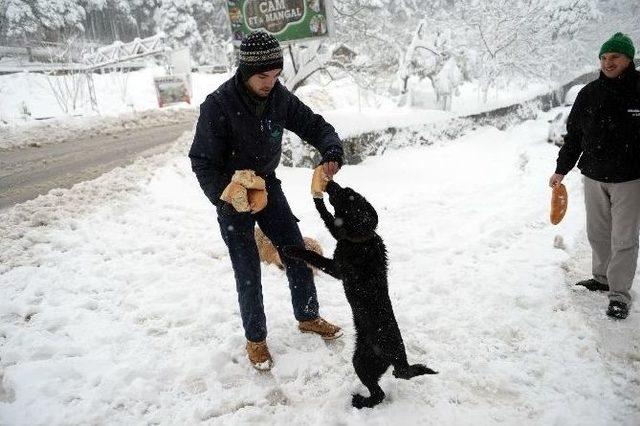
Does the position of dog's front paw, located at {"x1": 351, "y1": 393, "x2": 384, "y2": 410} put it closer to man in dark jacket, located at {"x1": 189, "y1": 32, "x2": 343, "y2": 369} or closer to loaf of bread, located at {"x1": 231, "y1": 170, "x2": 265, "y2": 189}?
man in dark jacket, located at {"x1": 189, "y1": 32, "x2": 343, "y2": 369}

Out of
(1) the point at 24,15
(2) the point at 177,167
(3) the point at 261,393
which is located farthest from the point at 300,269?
(1) the point at 24,15

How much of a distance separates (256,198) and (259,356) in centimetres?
121

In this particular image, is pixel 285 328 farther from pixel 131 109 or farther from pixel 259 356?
pixel 131 109

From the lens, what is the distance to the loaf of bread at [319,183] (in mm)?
2533

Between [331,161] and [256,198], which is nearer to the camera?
[256,198]

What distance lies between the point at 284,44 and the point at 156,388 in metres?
7.94

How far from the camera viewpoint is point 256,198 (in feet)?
7.83

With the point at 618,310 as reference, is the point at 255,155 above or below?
above

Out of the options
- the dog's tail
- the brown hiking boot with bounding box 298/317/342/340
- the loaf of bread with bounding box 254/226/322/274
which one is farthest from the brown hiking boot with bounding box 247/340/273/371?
the loaf of bread with bounding box 254/226/322/274

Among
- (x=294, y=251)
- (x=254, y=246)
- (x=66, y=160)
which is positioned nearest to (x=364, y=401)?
(x=294, y=251)

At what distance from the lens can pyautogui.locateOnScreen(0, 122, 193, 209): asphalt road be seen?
281 inches

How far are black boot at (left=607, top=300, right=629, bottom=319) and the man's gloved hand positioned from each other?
2.64 meters

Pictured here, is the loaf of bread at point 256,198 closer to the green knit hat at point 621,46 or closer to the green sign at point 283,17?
the green knit hat at point 621,46

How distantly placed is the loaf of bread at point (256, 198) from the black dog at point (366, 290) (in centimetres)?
43
